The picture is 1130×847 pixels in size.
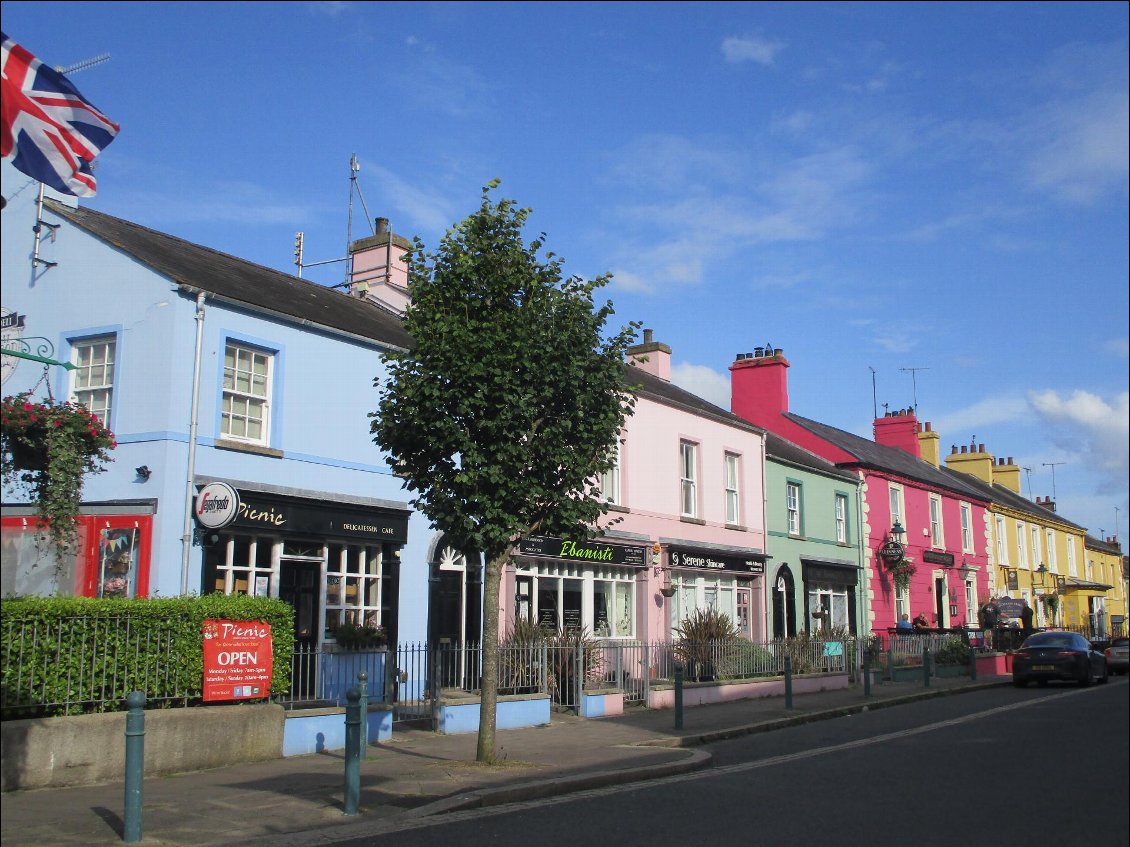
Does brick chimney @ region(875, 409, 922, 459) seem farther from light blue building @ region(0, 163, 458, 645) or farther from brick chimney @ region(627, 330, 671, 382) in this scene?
light blue building @ region(0, 163, 458, 645)

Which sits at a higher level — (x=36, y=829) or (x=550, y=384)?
(x=550, y=384)

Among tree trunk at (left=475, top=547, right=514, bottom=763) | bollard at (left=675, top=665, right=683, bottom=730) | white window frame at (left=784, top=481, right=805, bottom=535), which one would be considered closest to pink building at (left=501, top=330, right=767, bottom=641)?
white window frame at (left=784, top=481, right=805, bottom=535)

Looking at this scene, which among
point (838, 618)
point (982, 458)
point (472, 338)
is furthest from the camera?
point (982, 458)

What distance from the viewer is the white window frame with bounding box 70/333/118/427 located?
15.0 meters

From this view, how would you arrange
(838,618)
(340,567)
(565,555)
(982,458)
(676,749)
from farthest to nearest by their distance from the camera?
(982,458), (838,618), (565,555), (340,567), (676,749)

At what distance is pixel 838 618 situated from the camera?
104 feet

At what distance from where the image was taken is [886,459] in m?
37.7

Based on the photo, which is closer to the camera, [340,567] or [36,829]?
[36,829]

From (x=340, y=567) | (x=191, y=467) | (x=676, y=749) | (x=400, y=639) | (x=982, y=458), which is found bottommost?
(x=676, y=749)

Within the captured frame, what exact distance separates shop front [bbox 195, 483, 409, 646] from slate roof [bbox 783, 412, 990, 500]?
19.9 metres

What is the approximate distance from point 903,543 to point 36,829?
3109 cm

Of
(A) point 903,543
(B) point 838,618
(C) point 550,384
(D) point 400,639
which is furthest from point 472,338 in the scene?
(A) point 903,543

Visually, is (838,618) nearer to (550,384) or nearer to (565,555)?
(565,555)

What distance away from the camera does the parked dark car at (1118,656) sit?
27.9 m
